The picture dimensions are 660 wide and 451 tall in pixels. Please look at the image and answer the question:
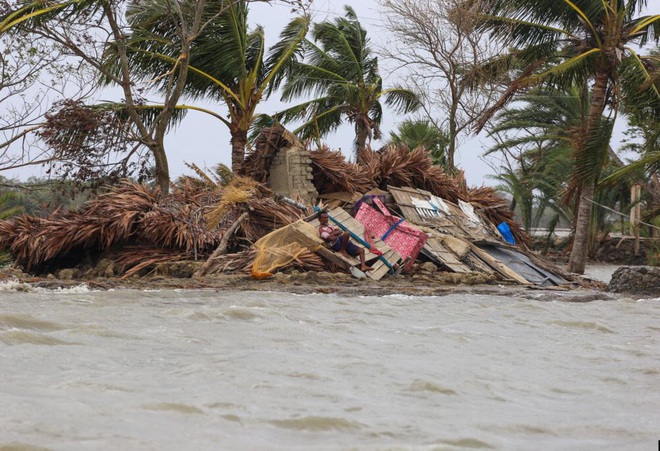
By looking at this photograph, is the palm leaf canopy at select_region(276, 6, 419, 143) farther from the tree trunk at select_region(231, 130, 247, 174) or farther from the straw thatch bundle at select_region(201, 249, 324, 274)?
the straw thatch bundle at select_region(201, 249, 324, 274)

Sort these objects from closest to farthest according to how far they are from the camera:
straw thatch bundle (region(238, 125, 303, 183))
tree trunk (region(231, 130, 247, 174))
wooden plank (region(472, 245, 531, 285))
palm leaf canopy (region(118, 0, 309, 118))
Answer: wooden plank (region(472, 245, 531, 285)) → straw thatch bundle (region(238, 125, 303, 183)) → palm leaf canopy (region(118, 0, 309, 118)) → tree trunk (region(231, 130, 247, 174))

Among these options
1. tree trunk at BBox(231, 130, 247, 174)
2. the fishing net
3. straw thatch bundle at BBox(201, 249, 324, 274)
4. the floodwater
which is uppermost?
tree trunk at BBox(231, 130, 247, 174)

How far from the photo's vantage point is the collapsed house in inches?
538

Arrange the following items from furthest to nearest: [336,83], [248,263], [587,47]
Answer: [336,83], [587,47], [248,263]

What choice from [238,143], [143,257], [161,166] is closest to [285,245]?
[143,257]

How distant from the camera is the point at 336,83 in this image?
2478 cm

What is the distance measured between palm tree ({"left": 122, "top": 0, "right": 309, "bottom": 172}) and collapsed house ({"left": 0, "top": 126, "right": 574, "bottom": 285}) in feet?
7.79

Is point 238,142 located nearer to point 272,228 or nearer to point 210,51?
point 210,51

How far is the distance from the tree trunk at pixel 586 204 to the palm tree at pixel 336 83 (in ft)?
23.0

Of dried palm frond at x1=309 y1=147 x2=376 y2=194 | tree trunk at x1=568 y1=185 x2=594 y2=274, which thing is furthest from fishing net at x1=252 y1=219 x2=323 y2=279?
tree trunk at x1=568 y1=185 x2=594 y2=274

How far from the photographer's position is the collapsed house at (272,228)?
13.7 meters

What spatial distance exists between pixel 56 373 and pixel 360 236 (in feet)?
30.7

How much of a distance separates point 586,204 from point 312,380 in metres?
16.4

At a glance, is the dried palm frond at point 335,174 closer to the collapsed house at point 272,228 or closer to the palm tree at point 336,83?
the collapsed house at point 272,228
